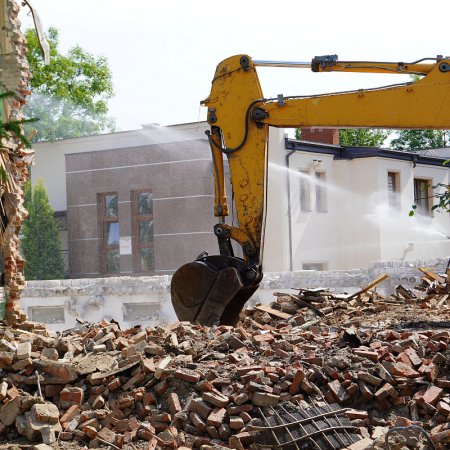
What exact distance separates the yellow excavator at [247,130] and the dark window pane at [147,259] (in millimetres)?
20692

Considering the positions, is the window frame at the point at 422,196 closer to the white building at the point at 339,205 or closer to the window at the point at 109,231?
the white building at the point at 339,205

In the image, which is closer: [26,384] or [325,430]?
[325,430]

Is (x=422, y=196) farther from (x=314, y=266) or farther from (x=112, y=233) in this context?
(x=112, y=233)

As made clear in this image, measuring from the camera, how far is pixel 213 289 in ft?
39.1

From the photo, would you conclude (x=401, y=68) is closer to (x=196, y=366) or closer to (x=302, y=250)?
(x=196, y=366)

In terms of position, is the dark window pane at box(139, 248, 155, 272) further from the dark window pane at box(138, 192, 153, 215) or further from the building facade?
the dark window pane at box(138, 192, 153, 215)

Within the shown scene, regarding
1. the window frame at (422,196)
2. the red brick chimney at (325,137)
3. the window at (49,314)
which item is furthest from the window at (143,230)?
the window at (49,314)

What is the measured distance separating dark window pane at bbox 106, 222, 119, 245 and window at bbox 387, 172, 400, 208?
10239mm

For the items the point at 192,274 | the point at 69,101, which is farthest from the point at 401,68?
the point at 69,101

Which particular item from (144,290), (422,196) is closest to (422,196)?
(422,196)

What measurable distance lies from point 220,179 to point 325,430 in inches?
212

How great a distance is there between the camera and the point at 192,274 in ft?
39.5

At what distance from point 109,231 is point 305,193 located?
7505 millimetres

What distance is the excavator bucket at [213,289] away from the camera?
11.9 m
